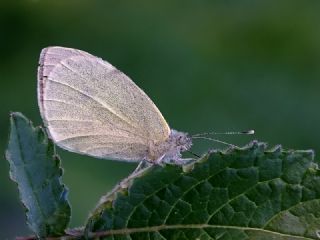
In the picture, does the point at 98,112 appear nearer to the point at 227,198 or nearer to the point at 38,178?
the point at 38,178

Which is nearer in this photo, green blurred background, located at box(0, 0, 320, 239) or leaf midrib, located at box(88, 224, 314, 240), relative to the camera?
leaf midrib, located at box(88, 224, 314, 240)

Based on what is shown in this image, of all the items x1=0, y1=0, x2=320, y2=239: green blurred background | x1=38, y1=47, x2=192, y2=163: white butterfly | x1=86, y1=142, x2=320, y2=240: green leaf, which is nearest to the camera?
x1=86, y1=142, x2=320, y2=240: green leaf

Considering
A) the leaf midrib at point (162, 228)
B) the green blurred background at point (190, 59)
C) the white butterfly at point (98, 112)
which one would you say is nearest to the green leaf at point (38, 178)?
the leaf midrib at point (162, 228)

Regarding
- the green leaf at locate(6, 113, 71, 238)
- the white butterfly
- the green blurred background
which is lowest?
the green leaf at locate(6, 113, 71, 238)

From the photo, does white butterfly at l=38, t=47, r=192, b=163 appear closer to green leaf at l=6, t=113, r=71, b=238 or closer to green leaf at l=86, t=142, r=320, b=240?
green leaf at l=6, t=113, r=71, b=238

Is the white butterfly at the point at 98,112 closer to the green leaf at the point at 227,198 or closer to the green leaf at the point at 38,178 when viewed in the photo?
the green leaf at the point at 38,178

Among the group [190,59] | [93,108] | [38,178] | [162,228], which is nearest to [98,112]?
[93,108]

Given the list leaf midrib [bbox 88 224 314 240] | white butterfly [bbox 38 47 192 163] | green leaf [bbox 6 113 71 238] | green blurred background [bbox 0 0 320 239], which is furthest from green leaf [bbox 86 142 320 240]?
green blurred background [bbox 0 0 320 239]

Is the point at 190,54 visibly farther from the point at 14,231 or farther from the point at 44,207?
the point at 44,207

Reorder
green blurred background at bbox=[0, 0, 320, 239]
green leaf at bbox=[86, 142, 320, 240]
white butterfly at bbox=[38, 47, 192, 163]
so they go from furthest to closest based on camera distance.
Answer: green blurred background at bbox=[0, 0, 320, 239] → white butterfly at bbox=[38, 47, 192, 163] → green leaf at bbox=[86, 142, 320, 240]
